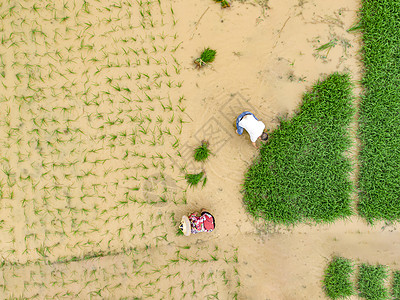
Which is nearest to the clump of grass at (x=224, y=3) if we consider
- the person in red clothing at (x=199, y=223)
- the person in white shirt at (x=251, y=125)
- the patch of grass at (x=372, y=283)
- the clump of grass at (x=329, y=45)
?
the clump of grass at (x=329, y=45)

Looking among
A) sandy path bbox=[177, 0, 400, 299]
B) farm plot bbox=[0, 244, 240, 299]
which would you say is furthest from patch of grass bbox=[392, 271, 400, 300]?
farm plot bbox=[0, 244, 240, 299]

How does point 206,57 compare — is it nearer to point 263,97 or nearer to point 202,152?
point 263,97

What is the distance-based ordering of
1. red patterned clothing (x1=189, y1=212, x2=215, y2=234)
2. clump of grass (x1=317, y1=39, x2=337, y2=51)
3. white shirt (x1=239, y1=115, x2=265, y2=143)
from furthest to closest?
1. clump of grass (x1=317, y1=39, x2=337, y2=51)
2. red patterned clothing (x1=189, y1=212, x2=215, y2=234)
3. white shirt (x1=239, y1=115, x2=265, y2=143)

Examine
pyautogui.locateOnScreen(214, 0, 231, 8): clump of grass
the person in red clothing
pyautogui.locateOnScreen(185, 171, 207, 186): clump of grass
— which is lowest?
the person in red clothing

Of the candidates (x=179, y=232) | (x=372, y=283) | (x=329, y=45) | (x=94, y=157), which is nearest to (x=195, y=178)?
(x=179, y=232)

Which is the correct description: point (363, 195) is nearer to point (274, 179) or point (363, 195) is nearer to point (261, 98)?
point (274, 179)

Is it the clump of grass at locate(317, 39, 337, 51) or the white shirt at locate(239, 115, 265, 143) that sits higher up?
the clump of grass at locate(317, 39, 337, 51)

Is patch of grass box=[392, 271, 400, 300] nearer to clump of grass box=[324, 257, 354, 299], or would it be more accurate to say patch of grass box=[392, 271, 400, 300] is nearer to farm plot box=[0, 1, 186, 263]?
clump of grass box=[324, 257, 354, 299]
